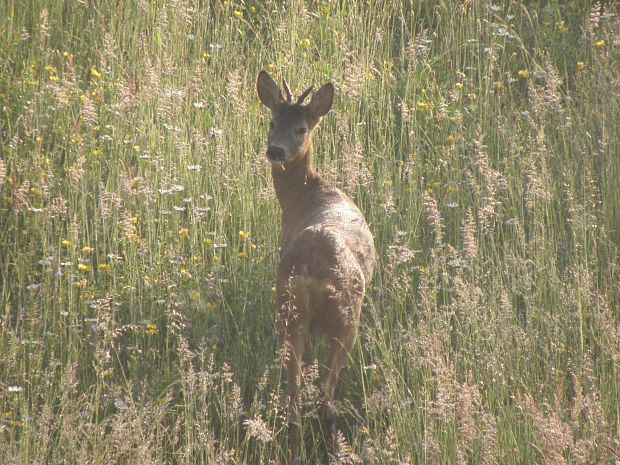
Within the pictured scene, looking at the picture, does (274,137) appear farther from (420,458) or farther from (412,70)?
(420,458)

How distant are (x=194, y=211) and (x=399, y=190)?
1.24m

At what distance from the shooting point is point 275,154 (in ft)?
19.6

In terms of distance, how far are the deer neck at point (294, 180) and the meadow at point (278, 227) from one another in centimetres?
14

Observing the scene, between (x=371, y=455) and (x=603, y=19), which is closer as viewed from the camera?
(x=371, y=455)

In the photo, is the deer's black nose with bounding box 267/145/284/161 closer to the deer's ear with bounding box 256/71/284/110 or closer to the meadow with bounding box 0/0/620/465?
the meadow with bounding box 0/0/620/465

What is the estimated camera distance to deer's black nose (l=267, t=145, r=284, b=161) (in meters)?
5.97

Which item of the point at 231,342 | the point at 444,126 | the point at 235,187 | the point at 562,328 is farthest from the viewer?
the point at 444,126

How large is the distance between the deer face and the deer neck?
0.06 metres

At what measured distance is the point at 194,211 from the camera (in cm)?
596

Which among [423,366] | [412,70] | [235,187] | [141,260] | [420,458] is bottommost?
[420,458]

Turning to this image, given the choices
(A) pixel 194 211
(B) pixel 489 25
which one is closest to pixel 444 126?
(B) pixel 489 25

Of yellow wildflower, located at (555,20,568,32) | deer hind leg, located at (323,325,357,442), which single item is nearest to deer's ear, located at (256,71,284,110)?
deer hind leg, located at (323,325,357,442)

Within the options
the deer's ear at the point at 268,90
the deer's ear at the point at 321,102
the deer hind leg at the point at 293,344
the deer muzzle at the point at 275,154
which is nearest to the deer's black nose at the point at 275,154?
the deer muzzle at the point at 275,154

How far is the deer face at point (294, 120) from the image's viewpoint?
20.2 ft
